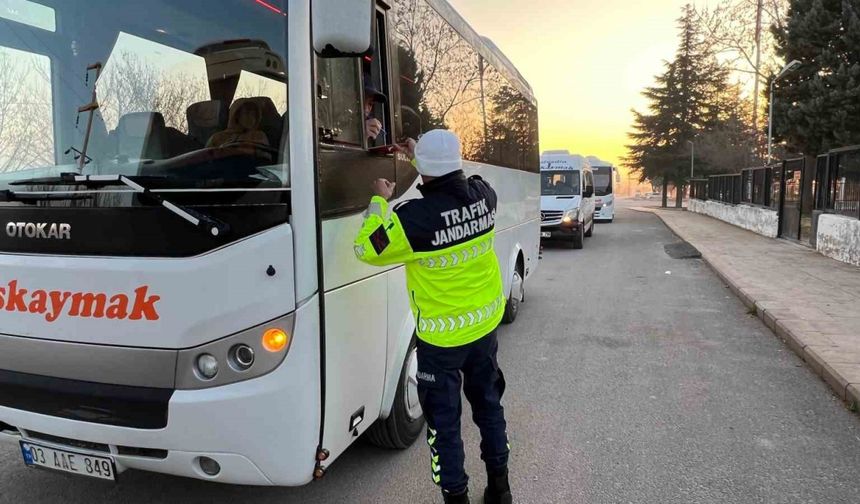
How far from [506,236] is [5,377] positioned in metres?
4.65

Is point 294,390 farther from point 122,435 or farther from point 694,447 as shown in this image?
point 694,447

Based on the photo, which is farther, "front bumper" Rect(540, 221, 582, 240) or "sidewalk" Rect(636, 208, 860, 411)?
"front bumper" Rect(540, 221, 582, 240)

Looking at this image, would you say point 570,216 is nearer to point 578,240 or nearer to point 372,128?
point 578,240

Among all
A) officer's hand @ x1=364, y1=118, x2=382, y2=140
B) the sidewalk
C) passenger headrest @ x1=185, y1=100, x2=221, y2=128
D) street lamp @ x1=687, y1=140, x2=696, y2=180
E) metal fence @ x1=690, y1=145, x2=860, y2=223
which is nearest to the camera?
passenger headrest @ x1=185, y1=100, x2=221, y2=128

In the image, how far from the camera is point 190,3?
2469 mm

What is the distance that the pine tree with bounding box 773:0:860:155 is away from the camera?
67.6ft

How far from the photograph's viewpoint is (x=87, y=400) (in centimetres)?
248

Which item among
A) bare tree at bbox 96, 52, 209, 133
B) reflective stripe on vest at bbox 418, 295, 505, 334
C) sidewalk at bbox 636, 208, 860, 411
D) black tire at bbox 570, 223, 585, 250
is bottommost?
sidewalk at bbox 636, 208, 860, 411

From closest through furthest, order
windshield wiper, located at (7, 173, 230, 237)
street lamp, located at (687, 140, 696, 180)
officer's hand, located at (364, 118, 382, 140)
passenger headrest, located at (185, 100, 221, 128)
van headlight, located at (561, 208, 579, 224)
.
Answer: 1. windshield wiper, located at (7, 173, 230, 237)
2. passenger headrest, located at (185, 100, 221, 128)
3. officer's hand, located at (364, 118, 382, 140)
4. van headlight, located at (561, 208, 579, 224)
5. street lamp, located at (687, 140, 696, 180)

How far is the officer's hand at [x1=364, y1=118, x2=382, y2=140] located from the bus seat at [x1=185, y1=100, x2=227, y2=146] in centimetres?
76

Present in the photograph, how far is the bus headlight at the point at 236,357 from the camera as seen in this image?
2.38 meters

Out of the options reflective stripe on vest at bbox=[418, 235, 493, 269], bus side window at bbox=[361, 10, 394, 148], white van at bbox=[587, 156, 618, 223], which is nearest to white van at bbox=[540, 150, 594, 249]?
white van at bbox=[587, 156, 618, 223]

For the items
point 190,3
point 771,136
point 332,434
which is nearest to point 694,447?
point 332,434

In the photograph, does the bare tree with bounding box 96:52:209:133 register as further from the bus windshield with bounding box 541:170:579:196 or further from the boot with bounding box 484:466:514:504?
the bus windshield with bounding box 541:170:579:196
